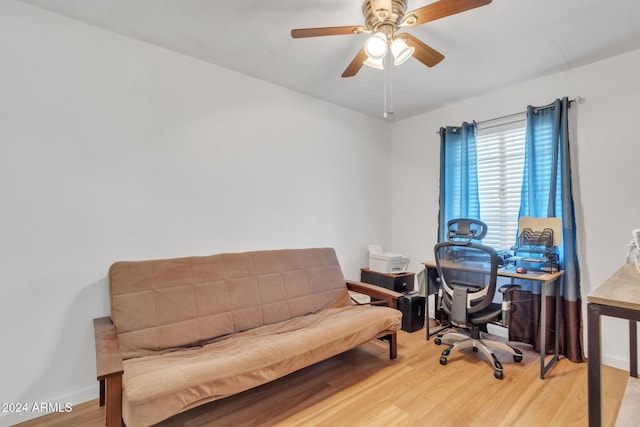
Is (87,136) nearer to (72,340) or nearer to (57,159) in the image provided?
(57,159)

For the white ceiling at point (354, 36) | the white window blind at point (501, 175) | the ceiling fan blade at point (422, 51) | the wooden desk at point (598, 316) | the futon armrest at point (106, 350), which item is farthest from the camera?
the white window blind at point (501, 175)

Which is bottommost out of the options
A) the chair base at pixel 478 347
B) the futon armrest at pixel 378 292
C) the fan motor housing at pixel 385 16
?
the chair base at pixel 478 347

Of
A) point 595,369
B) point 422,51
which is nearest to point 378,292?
point 595,369

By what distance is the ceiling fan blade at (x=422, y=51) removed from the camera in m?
1.74

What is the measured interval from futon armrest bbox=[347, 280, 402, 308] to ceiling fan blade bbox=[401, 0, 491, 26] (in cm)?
199

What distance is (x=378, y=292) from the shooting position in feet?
8.80

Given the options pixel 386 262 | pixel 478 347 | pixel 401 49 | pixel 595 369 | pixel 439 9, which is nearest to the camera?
pixel 595 369

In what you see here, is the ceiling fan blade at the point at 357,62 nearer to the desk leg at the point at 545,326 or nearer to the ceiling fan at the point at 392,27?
the ceiling fan at the point at 392,27

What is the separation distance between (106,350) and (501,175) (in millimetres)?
3483

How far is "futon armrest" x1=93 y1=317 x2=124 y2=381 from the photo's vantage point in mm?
1320

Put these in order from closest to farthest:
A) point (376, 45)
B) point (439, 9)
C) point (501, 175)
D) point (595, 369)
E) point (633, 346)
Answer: point (595, 369)
point (439, 9)
point (376, 45)
point (633, 346)
point (501, 175)

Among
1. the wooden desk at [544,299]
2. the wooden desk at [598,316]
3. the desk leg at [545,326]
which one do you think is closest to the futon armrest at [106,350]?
the wooden desk at [598,316]

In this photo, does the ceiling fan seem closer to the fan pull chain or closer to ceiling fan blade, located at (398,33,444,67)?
ceiling fan blade, located at (398,33,444,67)

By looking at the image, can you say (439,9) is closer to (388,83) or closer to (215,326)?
(388,83)
